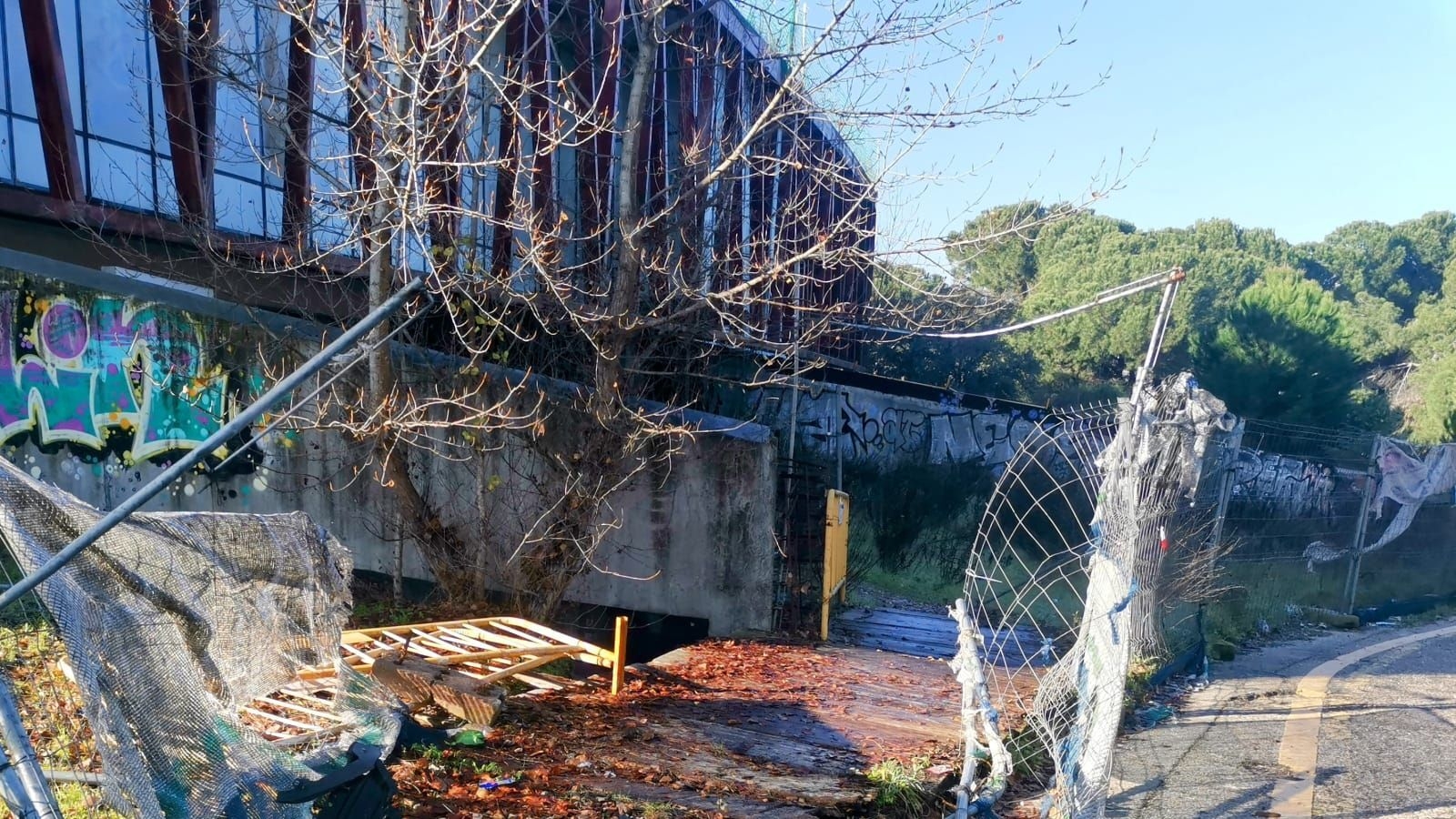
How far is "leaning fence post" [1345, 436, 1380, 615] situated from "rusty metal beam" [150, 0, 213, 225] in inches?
539

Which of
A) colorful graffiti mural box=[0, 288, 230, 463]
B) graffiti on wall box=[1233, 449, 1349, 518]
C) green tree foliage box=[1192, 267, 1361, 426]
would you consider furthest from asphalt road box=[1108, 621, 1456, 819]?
green tree foliage box=[1192, 267, 1361, 426]

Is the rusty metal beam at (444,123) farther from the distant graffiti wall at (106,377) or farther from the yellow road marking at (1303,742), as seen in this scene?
the yellow road marking at (1303,742)

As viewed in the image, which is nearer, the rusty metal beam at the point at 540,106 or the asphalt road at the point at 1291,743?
the asphalt road at the point at 1291,743

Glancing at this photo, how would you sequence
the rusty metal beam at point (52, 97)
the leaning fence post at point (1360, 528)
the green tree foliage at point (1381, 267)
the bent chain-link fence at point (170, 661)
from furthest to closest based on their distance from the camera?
the green tree foliage at point (1381, 267)
the leaning fence post at point (1360, 528)
the rusty metal beam at point (52, 97)
the bent chain-link fence at point (170, 661)

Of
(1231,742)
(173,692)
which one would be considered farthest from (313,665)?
(1231,742)

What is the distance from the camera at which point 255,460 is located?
10.4m

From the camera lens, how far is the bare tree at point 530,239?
830cm

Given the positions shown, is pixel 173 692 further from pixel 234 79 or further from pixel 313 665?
pixel 234 79

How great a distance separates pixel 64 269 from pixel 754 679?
729 centimetres

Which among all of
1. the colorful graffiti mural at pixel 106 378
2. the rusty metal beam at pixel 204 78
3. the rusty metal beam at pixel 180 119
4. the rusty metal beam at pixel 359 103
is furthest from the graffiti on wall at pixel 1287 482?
the rusty metal beam at pixel 180 119

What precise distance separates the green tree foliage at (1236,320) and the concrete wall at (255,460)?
3217 millimetres

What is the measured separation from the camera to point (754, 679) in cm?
841

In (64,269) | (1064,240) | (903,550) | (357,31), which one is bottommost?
(903,550)

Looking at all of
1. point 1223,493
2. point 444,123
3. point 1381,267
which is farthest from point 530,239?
point 1381,267
